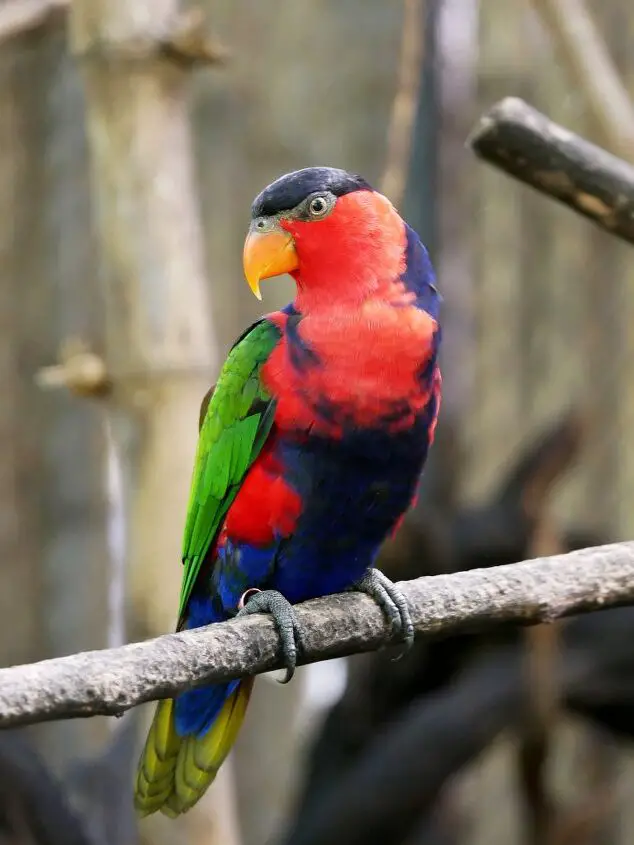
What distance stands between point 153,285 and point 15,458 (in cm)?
77

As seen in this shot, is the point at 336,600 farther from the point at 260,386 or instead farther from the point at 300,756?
the point at 300,756

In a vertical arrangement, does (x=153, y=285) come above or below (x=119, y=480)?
above

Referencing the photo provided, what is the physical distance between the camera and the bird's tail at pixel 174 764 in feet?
2.77

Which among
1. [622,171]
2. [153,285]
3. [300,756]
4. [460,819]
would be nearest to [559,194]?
[622,171]

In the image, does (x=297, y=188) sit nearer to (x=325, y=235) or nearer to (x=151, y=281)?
(x=325, y=235)

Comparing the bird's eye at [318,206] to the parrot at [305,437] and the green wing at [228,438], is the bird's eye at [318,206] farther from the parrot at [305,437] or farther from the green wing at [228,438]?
the green wing at [228,438]

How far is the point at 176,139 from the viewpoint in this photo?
1200 mm

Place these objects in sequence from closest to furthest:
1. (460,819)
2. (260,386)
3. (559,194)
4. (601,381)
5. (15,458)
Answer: (260,386) < (559,194) < (460,819) < (15,458) < (601,381)

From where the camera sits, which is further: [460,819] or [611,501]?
[611,501]

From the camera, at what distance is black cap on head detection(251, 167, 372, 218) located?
80cm

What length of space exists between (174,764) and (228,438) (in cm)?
27

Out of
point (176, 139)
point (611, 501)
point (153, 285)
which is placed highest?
→ point (176, 139)

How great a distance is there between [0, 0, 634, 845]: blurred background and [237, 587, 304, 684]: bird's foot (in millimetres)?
361

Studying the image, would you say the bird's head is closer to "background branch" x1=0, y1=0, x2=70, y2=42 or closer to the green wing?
the green wing
